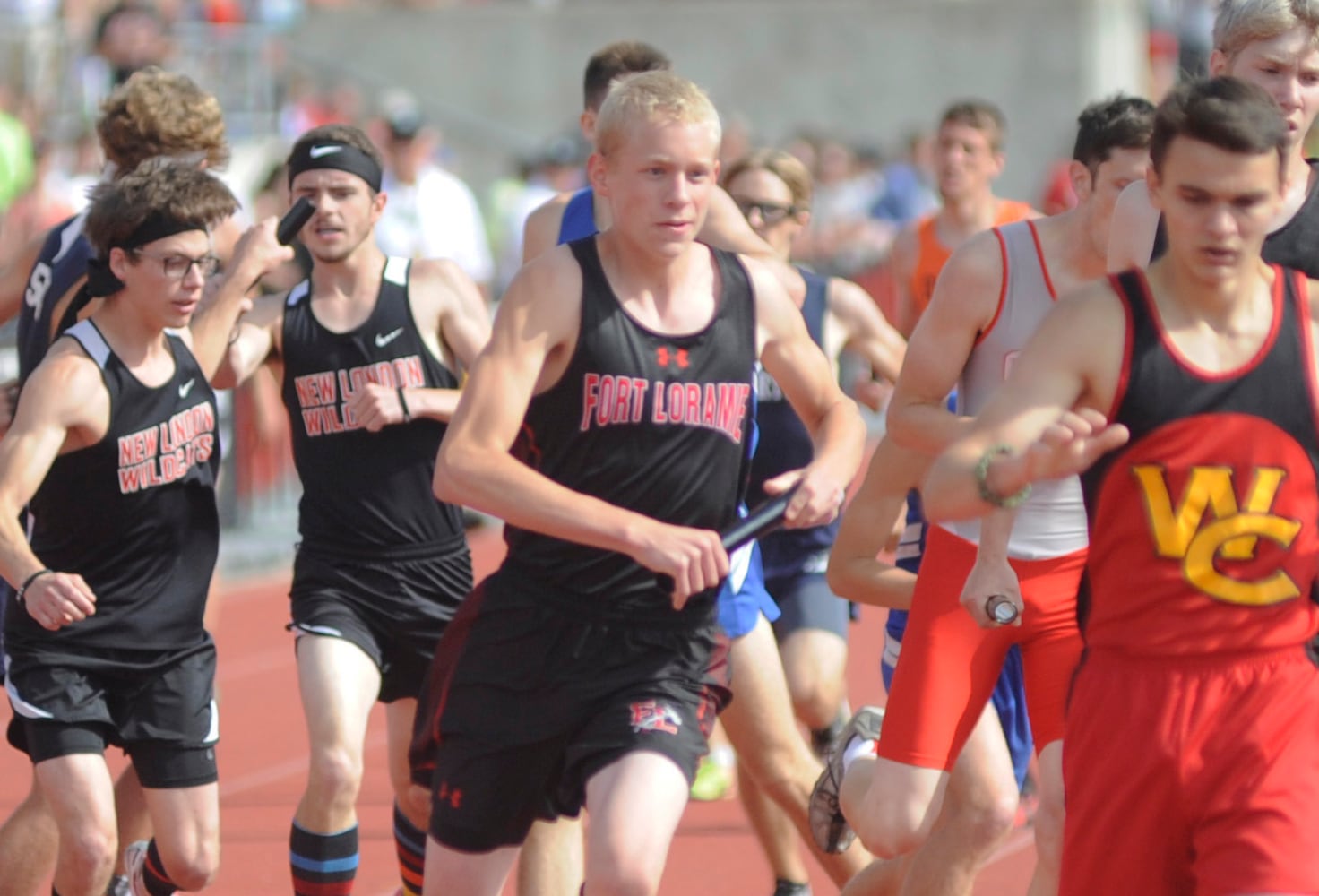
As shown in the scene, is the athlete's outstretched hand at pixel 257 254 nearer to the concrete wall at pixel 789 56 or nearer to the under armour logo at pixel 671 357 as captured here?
the under armour logo at pixel 671 357

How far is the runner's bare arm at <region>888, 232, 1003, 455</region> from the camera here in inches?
200

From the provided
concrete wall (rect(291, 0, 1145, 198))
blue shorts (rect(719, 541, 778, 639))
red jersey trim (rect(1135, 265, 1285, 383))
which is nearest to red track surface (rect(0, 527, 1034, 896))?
blue shorts (rect(719, 541, 778, 639))

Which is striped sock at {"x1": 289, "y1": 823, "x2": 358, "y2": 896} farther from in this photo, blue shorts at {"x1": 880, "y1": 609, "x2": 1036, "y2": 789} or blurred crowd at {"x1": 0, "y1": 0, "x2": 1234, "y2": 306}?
blurred crowd at {"x1": 0, "y1": 0, "x2": 1234, "y2": 306}

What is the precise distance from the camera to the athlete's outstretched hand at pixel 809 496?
468cm

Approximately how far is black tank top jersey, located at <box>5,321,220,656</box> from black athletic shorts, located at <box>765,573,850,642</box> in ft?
6.81

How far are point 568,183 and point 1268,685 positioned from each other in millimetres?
15857

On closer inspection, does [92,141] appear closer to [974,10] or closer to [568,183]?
[568,183]

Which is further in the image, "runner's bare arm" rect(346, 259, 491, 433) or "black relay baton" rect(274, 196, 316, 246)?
"runner's bare arm" rect(346, 259, 491, 433)

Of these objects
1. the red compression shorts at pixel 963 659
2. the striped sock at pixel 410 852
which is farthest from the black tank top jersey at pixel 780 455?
the red compression shorts at pixel 963 659

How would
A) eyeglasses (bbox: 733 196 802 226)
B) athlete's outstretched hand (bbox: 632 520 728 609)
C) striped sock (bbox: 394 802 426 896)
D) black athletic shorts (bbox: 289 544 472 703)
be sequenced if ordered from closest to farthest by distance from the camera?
athlete's outstretched hand (bbox: 632 520 728 609), striped sock (bbox: 394 802 426 896), black athletic shorts (bbox: 289 544 472 703), eyeglasses (bbox: 733 196 802 226)

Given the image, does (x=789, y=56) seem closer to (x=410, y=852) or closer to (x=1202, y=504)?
(x=410, y=852)

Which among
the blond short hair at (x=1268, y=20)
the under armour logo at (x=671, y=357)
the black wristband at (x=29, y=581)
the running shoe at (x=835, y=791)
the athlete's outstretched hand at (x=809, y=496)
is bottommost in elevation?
the running shoe at (x=835, y=791)

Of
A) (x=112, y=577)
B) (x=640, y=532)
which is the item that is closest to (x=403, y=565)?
(x=112, y=577)

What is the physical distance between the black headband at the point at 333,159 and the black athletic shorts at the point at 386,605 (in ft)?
3.88
